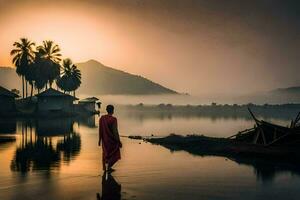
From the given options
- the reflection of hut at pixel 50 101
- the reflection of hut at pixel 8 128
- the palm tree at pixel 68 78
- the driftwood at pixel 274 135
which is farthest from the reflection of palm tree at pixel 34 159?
the palm tree at pixel 68 78

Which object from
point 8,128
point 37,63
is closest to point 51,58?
point 37,63

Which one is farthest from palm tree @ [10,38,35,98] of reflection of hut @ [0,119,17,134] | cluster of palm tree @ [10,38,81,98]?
reflection of hut @ [0,119,17,134]

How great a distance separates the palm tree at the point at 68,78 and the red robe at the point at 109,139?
86220 mm

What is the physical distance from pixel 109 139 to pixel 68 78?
8676 centimetres

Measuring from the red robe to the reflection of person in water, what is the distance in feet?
1.78

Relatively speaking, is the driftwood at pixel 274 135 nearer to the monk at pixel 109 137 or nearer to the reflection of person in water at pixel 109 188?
the monk at pixel 109 137

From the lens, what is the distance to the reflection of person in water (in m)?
9.69

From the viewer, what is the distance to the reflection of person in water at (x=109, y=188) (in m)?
9.69

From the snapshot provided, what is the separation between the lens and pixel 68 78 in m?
97.3

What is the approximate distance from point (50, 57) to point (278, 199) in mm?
80922

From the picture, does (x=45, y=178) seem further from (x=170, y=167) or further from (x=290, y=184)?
(x=290, y=184)

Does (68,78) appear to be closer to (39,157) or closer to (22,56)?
(22,56)

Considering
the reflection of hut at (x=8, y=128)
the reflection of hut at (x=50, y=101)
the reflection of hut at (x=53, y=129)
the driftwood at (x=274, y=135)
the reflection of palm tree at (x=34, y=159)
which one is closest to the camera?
the reflection of palm tree at (x=34, y=159)

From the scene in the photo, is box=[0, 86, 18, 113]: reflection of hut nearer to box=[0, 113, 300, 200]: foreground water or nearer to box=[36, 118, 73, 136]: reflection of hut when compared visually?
box=[36, 118, 73, 136]: reflection of hut
